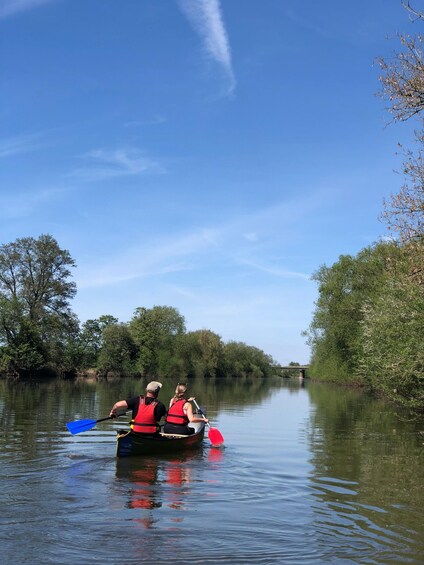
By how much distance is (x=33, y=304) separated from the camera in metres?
49.8

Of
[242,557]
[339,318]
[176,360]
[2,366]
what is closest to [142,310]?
[176,360]

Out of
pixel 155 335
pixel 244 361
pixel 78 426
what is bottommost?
pixel 78 426

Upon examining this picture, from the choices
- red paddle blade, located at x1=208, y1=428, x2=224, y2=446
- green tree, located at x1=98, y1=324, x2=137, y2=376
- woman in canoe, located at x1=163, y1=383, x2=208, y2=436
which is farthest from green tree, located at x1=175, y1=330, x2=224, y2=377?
woman in canoe, located at x1=163, y1=383, x2=208, y2=436

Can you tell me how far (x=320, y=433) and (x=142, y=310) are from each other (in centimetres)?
6327

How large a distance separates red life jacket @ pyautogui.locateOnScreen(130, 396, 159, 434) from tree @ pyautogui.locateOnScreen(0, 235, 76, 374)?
39486 mm

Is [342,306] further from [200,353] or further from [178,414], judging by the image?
[200,353]

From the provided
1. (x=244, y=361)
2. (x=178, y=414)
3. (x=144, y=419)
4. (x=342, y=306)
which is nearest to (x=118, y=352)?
(x=244, y=361)

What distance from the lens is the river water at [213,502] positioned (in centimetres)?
584

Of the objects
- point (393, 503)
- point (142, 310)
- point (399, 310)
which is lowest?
point (393, 503)

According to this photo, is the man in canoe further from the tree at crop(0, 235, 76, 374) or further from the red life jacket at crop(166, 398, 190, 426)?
the tree at crop(0, 235, 76, 374)

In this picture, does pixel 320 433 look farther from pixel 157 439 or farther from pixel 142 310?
pixel 142 310

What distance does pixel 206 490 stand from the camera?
8.64 metres

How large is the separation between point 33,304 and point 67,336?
445cm

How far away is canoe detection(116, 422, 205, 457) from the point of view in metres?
10.5
